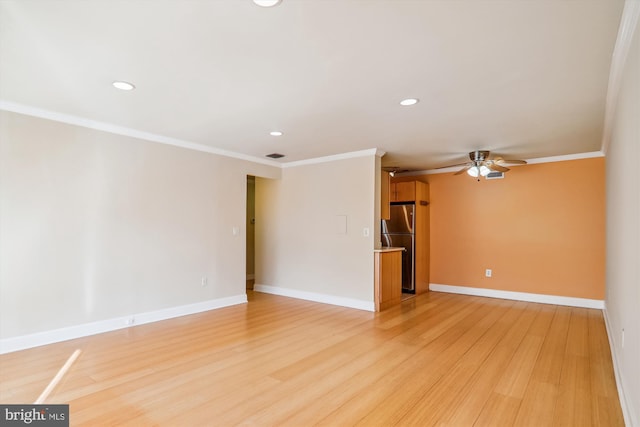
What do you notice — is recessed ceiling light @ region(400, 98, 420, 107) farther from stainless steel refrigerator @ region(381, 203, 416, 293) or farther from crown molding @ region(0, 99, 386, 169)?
stainless steel refrigerator @ region(381, 203, 416, 293)

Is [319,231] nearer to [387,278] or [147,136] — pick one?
[387,278]

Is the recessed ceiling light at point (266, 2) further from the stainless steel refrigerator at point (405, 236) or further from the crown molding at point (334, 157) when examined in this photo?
the stainless steel refrigerator at point (405, 236)

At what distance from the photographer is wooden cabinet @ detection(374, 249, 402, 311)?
192 inches

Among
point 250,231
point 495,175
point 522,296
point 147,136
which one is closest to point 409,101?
point 147,136

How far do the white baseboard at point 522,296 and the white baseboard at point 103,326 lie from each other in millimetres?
4052

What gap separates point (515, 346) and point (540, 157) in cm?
345

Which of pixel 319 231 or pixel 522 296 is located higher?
pixel 319 231

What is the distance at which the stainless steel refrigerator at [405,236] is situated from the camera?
6.20 m

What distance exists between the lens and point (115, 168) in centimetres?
394

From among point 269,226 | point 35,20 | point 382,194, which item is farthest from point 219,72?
point 269,226

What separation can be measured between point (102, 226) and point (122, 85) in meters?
1.84

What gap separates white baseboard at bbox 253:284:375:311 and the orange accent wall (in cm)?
232

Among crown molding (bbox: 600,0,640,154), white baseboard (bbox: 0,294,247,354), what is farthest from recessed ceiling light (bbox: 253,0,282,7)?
white baseboard (bbox: 0,294,247,354)

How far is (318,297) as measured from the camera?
18.0ft
